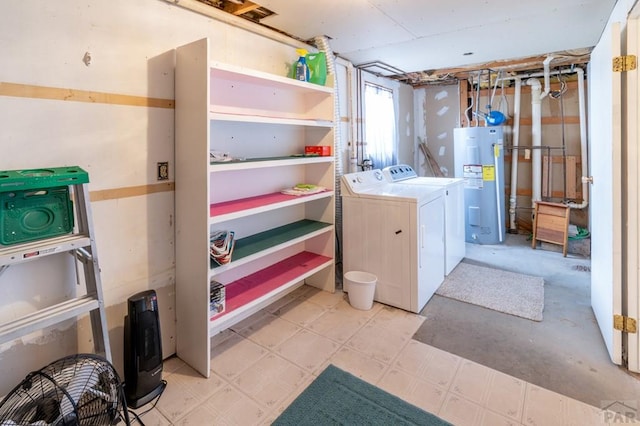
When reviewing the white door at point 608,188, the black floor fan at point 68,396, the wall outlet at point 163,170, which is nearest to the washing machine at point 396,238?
the white door at point 608,188

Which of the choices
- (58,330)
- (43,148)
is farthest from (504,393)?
(43,148)

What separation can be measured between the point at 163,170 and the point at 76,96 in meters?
0.53

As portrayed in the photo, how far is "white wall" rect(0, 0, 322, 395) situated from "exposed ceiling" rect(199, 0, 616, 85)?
1.89ft

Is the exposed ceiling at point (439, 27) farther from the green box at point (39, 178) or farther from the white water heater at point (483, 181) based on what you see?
the green box at point (39, 178)

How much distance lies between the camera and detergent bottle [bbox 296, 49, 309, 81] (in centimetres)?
263

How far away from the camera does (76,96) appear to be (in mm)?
1605

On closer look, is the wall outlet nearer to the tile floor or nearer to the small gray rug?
the tile floor

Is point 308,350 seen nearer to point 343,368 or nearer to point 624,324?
point 343,368

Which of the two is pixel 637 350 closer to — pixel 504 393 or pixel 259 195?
pixel 504 393

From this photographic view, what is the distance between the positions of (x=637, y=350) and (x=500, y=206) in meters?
2.75

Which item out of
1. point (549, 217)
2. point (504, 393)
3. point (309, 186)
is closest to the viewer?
point (504, 393)

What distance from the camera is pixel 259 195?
8.62 feet

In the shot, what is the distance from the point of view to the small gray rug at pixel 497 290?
272 centimetres

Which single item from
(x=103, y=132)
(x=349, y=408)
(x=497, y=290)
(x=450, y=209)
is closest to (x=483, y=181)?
(x=450, y=209)
